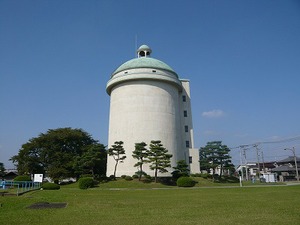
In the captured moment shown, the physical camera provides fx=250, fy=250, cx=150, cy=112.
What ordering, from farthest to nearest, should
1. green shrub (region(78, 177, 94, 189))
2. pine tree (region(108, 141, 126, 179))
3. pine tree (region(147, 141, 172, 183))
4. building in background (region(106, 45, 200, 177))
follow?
building in background (region(106, 45, 200, 177)), pine tree (region(108, 141, 126, 179)), pine tree (region(147, 141, 172, 183)), green shrub (region(78, 177, 94, 189))

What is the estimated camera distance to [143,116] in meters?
43.0

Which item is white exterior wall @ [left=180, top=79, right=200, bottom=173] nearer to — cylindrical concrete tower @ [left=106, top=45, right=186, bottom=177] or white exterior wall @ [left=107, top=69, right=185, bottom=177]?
cylindrical concrete tower @ [left=106, top=45, right=186, bottom=177]

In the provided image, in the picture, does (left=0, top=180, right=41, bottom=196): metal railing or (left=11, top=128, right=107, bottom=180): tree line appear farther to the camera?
(left=11, top=128, right=107, bottom=180): tree line

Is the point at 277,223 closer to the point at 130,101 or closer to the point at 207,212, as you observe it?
the point at 207,212

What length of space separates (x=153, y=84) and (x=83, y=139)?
18424mm

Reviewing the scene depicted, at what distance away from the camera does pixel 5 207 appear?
12.9 metres

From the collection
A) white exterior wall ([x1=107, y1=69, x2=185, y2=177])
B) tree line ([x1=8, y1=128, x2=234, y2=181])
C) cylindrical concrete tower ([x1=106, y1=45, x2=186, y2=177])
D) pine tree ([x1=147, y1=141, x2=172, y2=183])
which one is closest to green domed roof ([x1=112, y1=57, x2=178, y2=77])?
cylindrical concrete tower ([x1=106, y1=45, x2=186, y2=177])

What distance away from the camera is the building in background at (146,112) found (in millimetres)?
42531

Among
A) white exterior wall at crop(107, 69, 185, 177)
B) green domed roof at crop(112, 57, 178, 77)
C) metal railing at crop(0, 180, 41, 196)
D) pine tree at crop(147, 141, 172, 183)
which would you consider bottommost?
metal railing at crop(0, 180, 41, 196)

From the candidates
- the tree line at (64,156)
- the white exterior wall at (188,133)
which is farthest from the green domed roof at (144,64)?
the tree line at (64,156)

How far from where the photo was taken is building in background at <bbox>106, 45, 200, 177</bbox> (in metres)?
42.5

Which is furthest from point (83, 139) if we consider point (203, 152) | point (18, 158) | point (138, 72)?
point (203, 152)

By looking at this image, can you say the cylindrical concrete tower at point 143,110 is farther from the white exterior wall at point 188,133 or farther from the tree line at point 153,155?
the tree line at point 153,155

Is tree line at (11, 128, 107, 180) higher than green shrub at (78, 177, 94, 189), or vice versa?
tree line at (11, 128, 107, 180)
